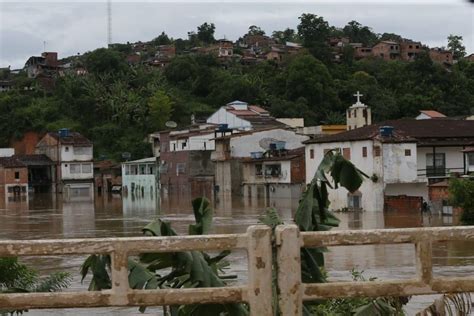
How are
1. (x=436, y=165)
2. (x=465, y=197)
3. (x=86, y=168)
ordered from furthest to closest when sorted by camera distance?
(x=86, y=168), (x=436, y=165), (x=465, y=197)

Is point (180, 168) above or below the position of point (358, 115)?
below

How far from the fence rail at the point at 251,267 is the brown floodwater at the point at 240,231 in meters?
5.78

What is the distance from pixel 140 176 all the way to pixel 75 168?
612 cm

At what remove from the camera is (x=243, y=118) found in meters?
68.6

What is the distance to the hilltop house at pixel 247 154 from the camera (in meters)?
55.2

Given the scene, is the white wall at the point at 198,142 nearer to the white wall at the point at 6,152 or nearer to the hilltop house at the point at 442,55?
the white wall at the point at 6,152

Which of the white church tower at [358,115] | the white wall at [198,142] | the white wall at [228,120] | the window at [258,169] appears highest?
the white wall at [228,120]

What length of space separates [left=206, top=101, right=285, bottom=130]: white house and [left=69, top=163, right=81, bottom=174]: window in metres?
12.2

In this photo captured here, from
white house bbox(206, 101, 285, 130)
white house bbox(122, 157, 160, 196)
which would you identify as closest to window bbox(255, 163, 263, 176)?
white house bbox(206, 101, 285, 130)

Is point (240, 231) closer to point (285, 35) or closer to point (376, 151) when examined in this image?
point (376, 151)

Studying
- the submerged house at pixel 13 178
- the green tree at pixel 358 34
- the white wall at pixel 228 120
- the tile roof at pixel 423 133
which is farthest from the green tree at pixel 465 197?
the green tree at pixel 358 34

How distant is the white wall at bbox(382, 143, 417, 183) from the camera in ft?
127

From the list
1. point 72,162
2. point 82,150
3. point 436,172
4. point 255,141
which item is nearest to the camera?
point 436,172

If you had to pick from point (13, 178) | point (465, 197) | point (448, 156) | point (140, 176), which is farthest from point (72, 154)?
point (465, 197)
